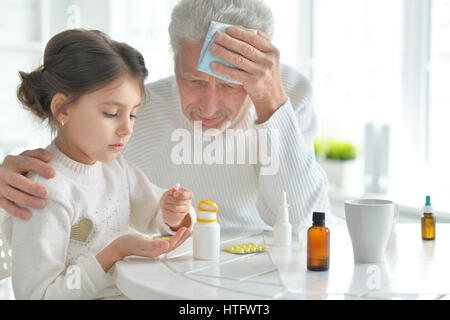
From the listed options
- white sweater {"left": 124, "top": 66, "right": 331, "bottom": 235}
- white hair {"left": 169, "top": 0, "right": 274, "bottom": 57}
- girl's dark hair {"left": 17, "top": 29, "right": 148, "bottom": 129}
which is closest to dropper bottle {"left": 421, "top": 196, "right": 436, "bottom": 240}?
white sweater {"left": 124, "top": 66, "right": 331, "bottom": 235}

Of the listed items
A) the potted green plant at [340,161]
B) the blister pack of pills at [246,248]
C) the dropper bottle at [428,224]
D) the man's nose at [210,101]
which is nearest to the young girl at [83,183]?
the blister pack of pills at [246,248]

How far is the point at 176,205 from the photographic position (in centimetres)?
150

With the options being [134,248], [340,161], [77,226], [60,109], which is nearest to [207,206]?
[134,248]

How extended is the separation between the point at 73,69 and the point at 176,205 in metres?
0.42

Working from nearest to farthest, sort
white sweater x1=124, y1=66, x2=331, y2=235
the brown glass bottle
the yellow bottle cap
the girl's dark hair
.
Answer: the brown glass bottle → the yellow bottle cap → the girl's dark hair → white sweater x1=124, y1=66, x2=331, y2=235

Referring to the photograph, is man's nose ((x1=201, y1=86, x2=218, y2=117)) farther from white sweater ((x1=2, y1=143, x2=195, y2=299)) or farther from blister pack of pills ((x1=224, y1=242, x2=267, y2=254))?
blister pack of pills ((x1=224, y1=242, x2=267, y2=254))

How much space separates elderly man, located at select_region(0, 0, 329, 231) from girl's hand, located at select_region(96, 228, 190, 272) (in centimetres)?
19

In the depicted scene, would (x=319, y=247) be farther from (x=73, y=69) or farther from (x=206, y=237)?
(x=73, y=69)

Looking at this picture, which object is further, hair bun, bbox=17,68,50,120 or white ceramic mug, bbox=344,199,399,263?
hair bun, bbox=17,68,50,120

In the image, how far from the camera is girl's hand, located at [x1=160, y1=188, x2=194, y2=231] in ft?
Answer: 4.91

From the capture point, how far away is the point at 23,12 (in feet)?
11.7

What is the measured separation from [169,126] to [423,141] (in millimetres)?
1581
